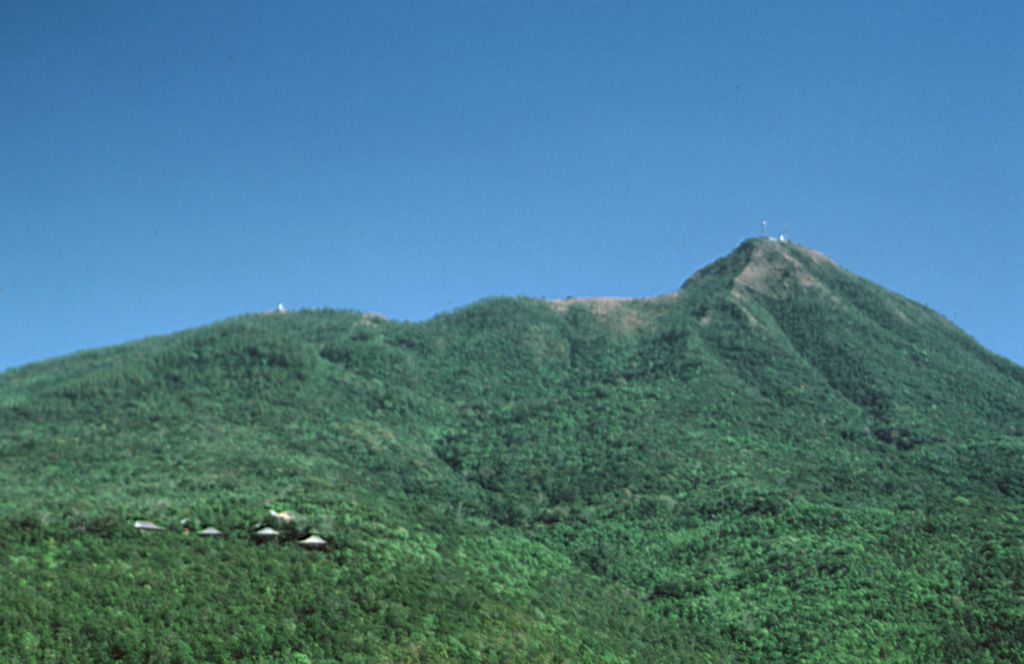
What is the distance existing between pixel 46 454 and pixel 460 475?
27.7 m

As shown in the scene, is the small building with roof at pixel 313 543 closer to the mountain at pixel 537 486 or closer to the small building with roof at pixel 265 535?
the mountain at pixel 537 486

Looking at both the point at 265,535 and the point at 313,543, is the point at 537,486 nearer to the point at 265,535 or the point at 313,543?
the point at 313,543

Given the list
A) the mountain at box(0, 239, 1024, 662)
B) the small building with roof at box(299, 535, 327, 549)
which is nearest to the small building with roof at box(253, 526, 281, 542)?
the mountain at box(0, 239, 1024, 662)

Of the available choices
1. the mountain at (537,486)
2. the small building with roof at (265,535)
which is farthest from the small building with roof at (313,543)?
the small building with roof at (265,535)

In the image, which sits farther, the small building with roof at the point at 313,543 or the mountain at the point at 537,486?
the small building with roof at the point at 313,543

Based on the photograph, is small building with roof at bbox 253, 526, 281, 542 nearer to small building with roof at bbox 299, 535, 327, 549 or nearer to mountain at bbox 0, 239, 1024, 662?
mountain at bbox 0, 239, 1024, 662

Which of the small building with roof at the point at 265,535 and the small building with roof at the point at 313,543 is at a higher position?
the small building with roof at the point at 265,535

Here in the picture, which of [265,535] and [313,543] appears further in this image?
[265,535]

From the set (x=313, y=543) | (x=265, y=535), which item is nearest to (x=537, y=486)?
(x=313, y=543)

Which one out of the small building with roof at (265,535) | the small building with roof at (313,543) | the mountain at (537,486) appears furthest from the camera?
the small building with roof at (265,535)

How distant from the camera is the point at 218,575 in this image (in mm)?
27625

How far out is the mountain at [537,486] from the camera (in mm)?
26547

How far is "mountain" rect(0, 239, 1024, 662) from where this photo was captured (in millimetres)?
26547

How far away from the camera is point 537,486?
174 feet
